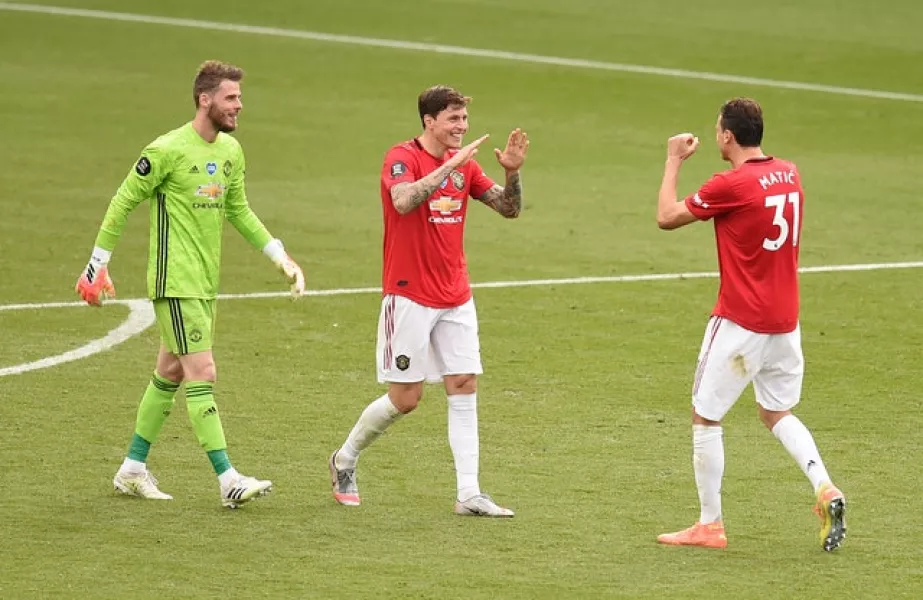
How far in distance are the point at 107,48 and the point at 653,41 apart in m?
9.05

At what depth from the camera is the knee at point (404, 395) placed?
1035 cm

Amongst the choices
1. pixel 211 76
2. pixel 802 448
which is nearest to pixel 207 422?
pixel 211 76

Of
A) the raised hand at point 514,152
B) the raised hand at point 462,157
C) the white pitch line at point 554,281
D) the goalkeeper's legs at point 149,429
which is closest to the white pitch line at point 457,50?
the white pitch line at point 554,281

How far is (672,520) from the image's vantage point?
1005cm

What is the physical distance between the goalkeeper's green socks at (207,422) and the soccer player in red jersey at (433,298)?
0.65 m

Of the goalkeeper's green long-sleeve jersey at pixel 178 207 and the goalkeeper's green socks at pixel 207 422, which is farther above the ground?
the goalkeeper's green long-sleeve jersey at pixel 178 207

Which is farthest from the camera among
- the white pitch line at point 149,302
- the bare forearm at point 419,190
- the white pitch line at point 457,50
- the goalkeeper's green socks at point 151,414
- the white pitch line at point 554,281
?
the white pitch line at point 457,50

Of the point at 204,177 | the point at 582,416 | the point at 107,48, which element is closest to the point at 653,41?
the point at 107,48

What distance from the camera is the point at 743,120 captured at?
371 inches

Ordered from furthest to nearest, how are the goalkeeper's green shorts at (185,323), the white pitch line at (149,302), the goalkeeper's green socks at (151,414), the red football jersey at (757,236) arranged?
the white pitch line at (149,302) < the goalkeeper's green socks at (151,414) < the goalkeeper's green shorts at (185,323) < the red football jersey at (757,236)

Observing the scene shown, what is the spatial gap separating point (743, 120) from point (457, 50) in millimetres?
21435

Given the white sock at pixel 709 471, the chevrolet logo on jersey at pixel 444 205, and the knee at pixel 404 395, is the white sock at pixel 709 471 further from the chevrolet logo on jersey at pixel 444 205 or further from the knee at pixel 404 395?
the chevrolet logo on jersey at pixel 444 205

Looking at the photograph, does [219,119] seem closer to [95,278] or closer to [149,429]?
[95,278]

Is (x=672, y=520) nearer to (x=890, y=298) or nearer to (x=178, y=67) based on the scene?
(x=890, y=298)
